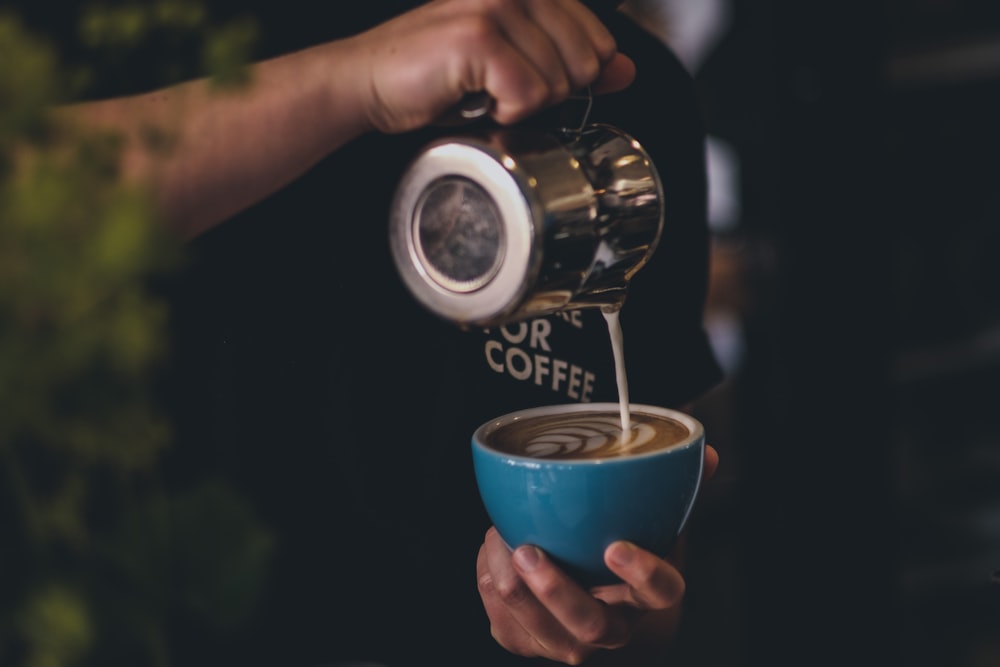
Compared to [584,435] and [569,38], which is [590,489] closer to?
[584,435]

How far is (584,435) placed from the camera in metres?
0.81

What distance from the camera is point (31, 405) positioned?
0.25 m

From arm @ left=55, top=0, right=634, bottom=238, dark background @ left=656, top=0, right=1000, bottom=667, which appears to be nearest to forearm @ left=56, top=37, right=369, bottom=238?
arm @ left=55, top=0, right=634, bottom=238

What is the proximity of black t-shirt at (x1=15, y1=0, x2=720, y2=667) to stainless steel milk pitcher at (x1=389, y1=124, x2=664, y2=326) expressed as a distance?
363mm

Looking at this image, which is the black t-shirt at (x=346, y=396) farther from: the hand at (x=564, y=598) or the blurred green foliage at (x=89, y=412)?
the blurred green foliage at (x=89, y=412)

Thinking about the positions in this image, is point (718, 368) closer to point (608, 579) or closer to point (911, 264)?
point (608, 579)

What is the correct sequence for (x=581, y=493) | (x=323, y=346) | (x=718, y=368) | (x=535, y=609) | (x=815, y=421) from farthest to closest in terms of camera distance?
(x=815, y=421)
(x=718, y=368)
(x=323, y=346)
(x=535, y=609)
(x=581, y=493)

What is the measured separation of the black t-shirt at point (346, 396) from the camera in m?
0.94

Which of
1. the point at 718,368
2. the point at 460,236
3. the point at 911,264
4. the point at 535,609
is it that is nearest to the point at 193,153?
the point at 460,236

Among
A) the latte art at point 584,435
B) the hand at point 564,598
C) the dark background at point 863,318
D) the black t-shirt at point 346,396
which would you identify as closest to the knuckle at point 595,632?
the hand at point 564,598

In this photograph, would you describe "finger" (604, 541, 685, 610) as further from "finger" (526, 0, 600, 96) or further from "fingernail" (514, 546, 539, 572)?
"finger" (526, 0, 600, 96)

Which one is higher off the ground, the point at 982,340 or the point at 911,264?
the point at 911,264

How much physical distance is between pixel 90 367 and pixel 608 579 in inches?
22.1

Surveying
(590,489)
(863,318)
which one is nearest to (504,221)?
(590,489)
